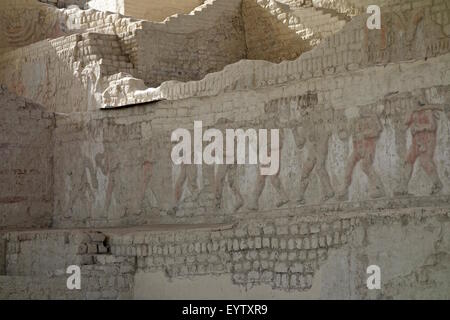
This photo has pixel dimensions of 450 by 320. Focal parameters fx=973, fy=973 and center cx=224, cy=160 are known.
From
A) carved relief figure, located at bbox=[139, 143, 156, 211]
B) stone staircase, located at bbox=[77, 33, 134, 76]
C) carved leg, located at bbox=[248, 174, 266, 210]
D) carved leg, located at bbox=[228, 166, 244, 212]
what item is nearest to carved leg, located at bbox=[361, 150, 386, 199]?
carved leg, located at bbox=[248, 174, 266, 210]

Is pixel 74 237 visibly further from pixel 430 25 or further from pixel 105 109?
pixel 430 25

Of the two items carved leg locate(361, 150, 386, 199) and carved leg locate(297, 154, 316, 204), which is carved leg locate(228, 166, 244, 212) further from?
carved leg locate(361, 150, 386, 199)

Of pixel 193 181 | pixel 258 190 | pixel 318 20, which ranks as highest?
pixel 318 20

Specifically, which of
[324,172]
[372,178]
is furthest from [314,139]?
[372,178]

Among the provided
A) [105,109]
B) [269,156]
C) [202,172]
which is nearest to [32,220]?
[105,109]

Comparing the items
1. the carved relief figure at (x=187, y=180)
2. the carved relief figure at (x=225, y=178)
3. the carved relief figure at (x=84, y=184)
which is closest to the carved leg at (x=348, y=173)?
the carved relief figure at (x=225, y=178)

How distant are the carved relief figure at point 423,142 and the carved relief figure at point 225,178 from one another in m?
2.41

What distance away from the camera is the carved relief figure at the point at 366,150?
11.0m

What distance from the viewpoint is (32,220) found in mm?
14133

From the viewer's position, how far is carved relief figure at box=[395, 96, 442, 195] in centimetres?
1051

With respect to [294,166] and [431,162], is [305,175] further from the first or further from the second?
[431,162]

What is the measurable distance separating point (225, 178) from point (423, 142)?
9.70 feet

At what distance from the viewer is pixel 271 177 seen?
12102 millimetres

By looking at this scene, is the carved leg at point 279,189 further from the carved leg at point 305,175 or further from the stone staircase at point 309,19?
the stone staircase at point 309,19
